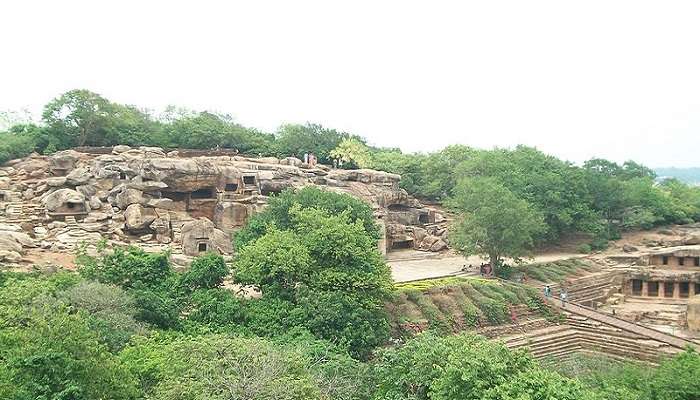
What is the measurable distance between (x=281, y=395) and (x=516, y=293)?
1615 cm

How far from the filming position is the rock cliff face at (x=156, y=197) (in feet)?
89.9

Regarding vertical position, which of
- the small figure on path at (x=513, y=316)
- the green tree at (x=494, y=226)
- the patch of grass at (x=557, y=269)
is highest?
the green tree at (x=494, y=226)

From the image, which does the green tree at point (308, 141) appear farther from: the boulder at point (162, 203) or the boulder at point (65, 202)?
the boulder at point (65, 202)

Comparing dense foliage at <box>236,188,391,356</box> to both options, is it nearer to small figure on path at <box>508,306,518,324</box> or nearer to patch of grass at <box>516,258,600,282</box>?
small figure on path at <box>508,306,518,324</box>

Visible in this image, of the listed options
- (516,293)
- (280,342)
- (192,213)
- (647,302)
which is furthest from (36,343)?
(647,302)

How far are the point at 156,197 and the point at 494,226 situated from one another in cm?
1694

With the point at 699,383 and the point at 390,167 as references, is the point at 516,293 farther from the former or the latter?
the point at 390,167

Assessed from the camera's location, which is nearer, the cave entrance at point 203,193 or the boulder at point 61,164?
the boulder at point 61,164

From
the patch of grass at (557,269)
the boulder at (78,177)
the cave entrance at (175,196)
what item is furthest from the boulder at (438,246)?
the boulder at (78,177)

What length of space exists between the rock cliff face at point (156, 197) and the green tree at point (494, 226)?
5407mm

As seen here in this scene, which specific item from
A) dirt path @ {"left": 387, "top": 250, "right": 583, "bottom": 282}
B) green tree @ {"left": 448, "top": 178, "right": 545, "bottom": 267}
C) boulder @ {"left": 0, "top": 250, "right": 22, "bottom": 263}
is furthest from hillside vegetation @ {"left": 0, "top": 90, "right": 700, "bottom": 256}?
boulder @ {"left": 0, "top": 250, "right": 22, "bottom": 263}

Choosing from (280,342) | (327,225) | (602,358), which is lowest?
(602,358)

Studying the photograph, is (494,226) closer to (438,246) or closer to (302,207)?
(438,246)

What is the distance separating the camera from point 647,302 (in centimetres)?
2902
